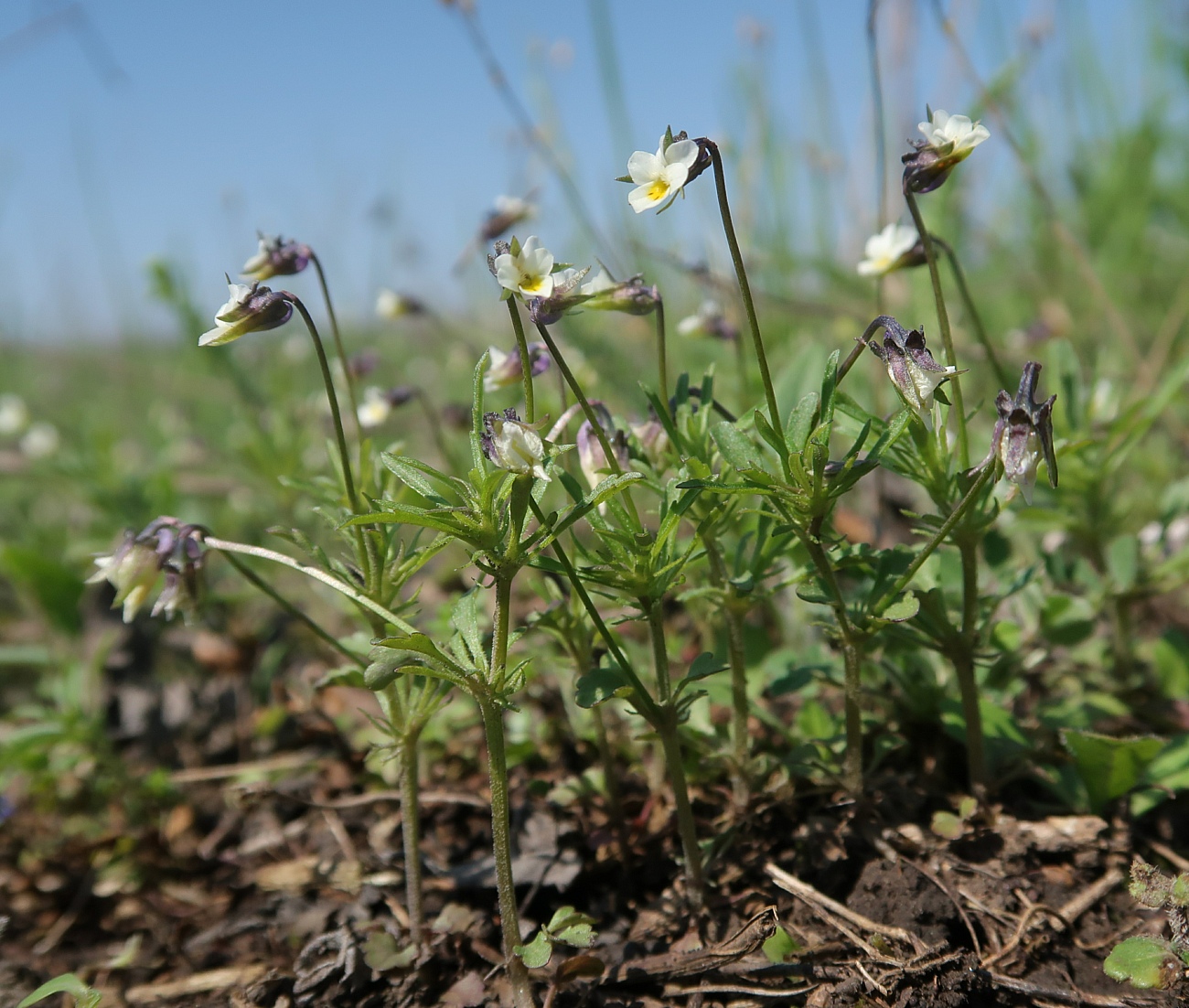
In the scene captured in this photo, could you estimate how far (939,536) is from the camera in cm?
127

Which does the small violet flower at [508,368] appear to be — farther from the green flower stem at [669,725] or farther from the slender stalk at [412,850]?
the slender stalk at [412,850]

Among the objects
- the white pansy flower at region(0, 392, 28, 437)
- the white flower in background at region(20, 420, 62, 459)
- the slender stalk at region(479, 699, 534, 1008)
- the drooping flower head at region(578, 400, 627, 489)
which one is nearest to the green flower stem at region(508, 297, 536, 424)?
the drooping flower head at region(578, 400, 627, 489)

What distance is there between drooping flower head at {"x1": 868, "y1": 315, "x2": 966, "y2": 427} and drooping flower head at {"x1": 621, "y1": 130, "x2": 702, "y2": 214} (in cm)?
35

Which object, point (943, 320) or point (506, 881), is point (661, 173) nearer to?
point (943, 320)

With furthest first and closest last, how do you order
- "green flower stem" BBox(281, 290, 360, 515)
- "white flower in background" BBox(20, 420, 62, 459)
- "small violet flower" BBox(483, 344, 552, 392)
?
"white flower in background" BBox(20, 420, 62, 459)
"small violet flower" BBox(483, 344, 552, 392)
"green flower stem" BBox(281, 290, 360, 515)

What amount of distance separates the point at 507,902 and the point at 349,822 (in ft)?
2.62

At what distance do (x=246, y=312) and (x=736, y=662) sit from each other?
0.95 m

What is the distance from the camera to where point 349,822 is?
202 cm

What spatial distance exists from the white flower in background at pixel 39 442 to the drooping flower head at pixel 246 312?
138 inches

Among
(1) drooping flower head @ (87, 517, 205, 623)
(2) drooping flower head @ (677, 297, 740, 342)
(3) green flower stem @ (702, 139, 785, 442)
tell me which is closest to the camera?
(3) green flower stem @ (702, 139, 785, 442)

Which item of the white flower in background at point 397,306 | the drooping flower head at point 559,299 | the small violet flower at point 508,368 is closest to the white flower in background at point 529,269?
the drooping flower head at point 559,299

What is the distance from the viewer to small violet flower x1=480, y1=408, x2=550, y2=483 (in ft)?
3.82

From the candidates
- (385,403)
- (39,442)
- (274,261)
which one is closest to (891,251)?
(274,261)

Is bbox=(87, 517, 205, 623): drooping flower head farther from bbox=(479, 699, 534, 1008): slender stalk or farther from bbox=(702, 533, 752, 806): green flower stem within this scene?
Answer: bbox=(702, 533, 752, 806): green flower stem
